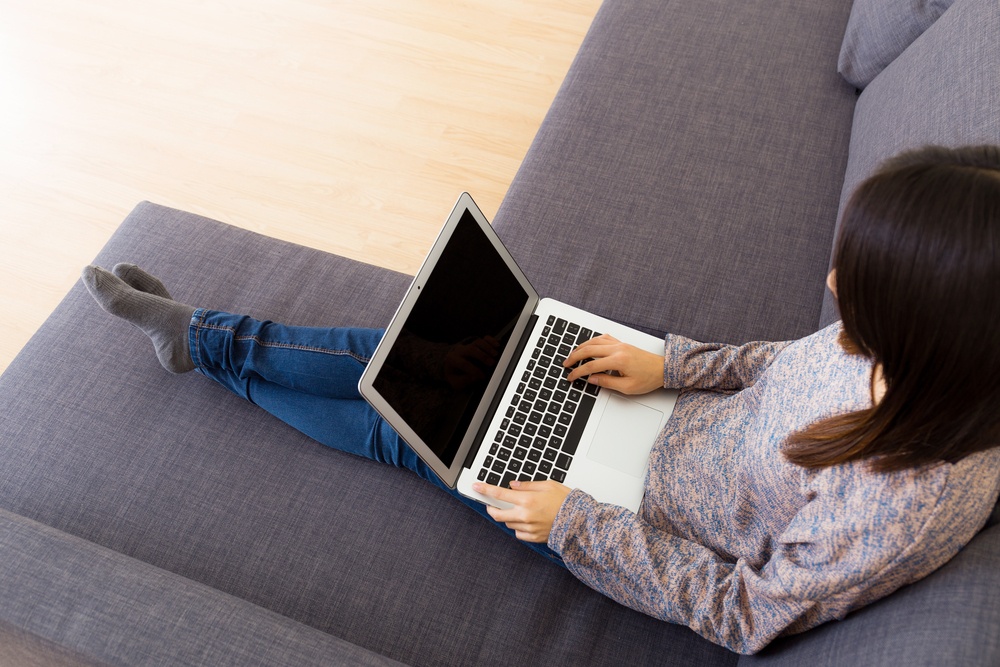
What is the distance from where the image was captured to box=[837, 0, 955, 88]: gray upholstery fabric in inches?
52.7

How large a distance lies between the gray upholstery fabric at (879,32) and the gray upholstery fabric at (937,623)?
101 cm

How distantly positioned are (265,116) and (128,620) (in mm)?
1612

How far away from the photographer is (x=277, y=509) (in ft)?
3.78

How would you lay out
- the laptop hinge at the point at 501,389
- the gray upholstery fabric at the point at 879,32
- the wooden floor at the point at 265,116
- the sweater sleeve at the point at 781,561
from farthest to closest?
the wooden floor at the point at 265,116, the gray upholstery fabric at the point at 879,32, the laptop hinge at the point at 501,389, the sweater sleeve at the point at 781,561

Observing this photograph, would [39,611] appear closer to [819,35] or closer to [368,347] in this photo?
[368,347]

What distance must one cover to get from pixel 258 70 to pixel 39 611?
5.80 feet

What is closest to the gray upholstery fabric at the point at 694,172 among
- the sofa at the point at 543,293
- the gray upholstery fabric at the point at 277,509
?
the sofa at the point at 543,293

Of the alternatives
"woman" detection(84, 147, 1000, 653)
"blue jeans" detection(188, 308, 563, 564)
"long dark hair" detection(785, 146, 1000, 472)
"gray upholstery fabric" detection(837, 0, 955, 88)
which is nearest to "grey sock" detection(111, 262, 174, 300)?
"woman" detection(84, 147, 1000, 653)

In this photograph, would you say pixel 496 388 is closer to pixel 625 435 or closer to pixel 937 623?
pixel 625 435

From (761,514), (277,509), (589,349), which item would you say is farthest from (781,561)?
(277,509)

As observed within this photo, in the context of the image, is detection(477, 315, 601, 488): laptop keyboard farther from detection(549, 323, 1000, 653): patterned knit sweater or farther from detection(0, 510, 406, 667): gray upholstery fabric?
detection(0, 510, 406, 667): gray upholstery fabric

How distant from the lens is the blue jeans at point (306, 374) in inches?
45.6

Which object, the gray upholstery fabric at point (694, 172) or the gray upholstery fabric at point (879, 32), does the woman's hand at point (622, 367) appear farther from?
the gray upholstery fabric at point (879, 32)

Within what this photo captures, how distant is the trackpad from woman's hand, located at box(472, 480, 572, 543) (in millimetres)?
116
